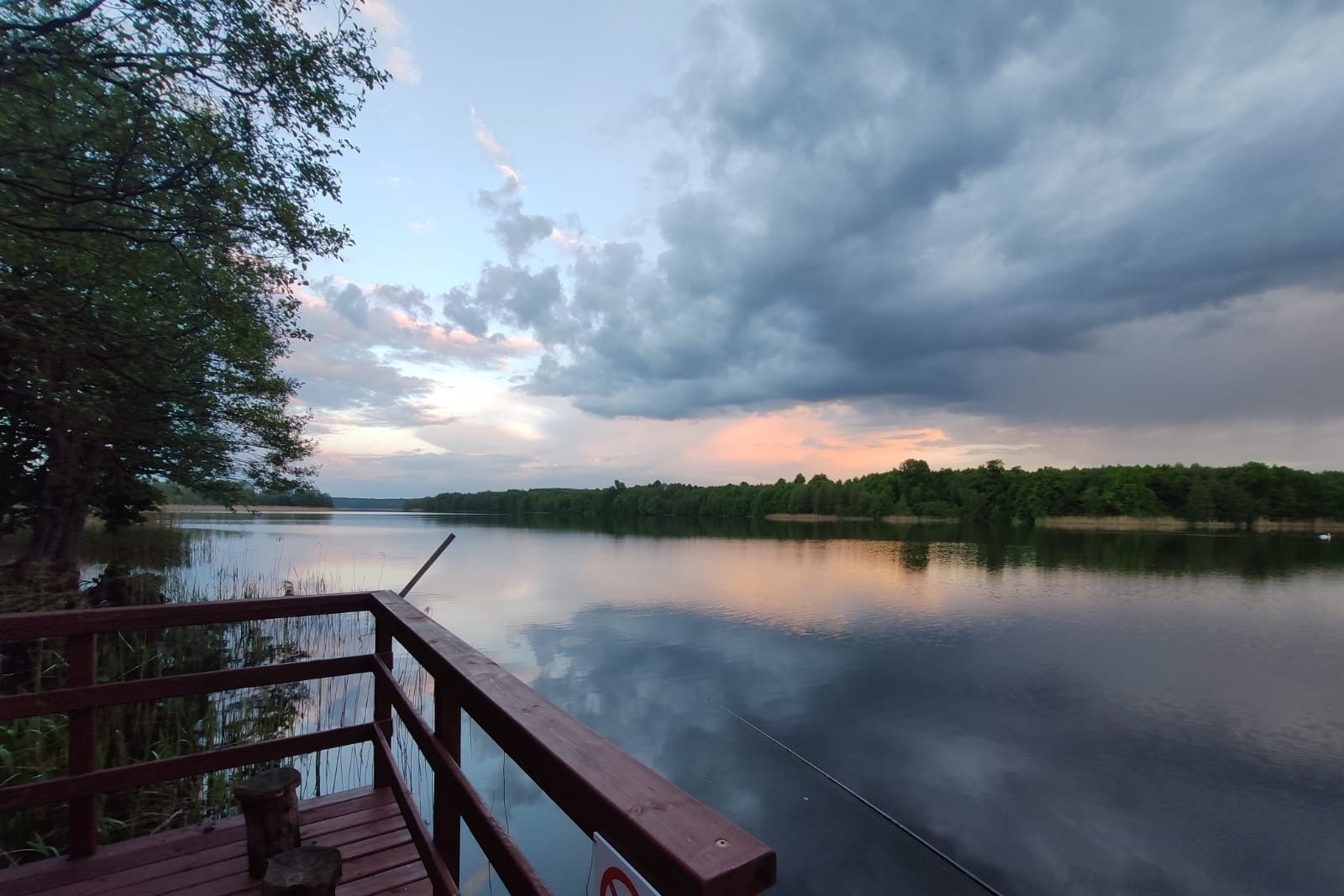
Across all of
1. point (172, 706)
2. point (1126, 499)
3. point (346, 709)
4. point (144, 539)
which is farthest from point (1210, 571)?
point (1126, 499)

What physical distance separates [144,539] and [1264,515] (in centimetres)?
9223

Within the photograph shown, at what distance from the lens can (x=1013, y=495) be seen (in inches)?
3292

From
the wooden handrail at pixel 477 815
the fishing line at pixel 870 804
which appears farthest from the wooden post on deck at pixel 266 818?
the fishing line at pixel 870 804

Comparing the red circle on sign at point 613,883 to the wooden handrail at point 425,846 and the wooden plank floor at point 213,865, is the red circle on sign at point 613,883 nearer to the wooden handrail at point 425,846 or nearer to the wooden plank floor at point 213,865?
the wooden handrail at point 425,846

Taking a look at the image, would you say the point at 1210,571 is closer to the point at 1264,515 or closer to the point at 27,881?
the point at 27,881

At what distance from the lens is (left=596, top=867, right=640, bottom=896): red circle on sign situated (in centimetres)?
91

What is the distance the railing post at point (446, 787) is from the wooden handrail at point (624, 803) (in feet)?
0.95

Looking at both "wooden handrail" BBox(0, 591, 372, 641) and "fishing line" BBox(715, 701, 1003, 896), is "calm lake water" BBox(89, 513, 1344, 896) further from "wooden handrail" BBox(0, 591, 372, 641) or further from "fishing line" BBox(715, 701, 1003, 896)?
"wooden handrail" BBox(0, 591, 372, 641)

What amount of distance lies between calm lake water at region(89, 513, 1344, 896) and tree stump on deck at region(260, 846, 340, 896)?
12.5 ft

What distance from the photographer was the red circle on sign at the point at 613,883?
0.91m

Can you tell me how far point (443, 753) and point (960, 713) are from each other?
10210 millimetres

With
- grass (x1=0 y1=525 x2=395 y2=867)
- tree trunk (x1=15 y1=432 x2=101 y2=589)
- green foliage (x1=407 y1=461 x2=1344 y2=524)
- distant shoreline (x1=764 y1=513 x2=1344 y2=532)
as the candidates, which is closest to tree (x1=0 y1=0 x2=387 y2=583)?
tree trunk (x1=15 y1=432 x2=101 y2=589)

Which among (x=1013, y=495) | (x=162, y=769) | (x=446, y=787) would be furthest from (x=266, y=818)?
(x=1013, y=495)

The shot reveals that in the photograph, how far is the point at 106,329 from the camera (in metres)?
6.04
